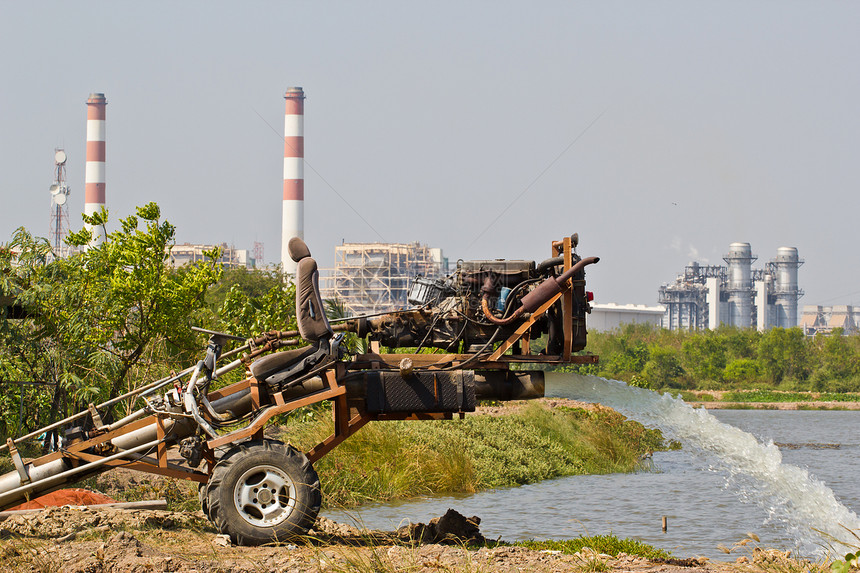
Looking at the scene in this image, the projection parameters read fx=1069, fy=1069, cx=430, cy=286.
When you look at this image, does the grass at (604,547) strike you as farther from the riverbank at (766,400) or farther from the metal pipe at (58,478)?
the riverbank at (766,400)

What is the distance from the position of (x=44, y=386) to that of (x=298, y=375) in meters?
8.35

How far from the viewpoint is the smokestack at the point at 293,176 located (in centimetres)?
8481

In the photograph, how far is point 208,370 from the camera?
10969mm

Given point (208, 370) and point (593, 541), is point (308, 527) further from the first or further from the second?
point (593, 541)

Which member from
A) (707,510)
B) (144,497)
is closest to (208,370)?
(144,497)

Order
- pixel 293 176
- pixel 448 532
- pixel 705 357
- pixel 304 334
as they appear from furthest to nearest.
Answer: pixel 705 357
pixel 293 176
pixel 448 532
pixel 304 334

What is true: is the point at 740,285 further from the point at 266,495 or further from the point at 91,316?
the point at 266,495

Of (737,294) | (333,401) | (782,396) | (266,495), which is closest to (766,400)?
(782,396)

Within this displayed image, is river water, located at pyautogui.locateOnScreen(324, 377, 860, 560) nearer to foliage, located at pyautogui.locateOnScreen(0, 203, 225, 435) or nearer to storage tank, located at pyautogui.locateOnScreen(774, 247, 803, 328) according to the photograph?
foliage, located at pyautogui.locateOnScreen(0, 203, 225, 435)

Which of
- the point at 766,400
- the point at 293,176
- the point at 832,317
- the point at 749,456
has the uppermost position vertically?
the point at 293,176

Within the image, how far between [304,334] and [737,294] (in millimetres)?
144921

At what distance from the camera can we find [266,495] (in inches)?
416

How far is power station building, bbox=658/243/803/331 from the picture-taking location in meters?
148

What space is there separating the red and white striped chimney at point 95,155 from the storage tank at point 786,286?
98628mm
